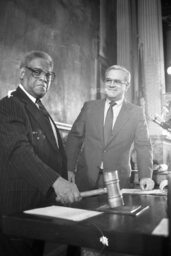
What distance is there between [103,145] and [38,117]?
101cm

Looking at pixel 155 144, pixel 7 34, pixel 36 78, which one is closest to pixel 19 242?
pixel 36 78

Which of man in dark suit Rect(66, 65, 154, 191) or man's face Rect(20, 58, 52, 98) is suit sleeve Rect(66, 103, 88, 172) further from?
man's face Rect(20, 58, 52, 98)

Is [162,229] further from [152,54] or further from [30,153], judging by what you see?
[152,54]

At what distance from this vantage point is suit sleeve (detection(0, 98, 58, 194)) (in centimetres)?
157

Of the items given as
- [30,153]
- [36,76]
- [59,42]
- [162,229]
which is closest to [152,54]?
[59,42]

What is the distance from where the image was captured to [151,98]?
6613 millimetres

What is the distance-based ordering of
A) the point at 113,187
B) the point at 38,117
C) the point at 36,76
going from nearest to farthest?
the point at 113,187, the point at 38,117, the point at 36,76

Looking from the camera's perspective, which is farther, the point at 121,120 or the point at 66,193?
the point at 121,120

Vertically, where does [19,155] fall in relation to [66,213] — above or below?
above

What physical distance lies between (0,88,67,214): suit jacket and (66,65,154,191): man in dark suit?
838mm

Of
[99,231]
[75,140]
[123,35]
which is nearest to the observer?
[99,231]

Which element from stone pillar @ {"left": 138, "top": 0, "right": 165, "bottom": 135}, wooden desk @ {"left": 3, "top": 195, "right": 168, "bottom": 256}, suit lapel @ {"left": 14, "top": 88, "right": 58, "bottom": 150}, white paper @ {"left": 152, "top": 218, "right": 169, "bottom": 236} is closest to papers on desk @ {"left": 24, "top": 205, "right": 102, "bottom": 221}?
wooden desk @ {"left": 3, "top": 195, "right": 168, "bottom": 256}

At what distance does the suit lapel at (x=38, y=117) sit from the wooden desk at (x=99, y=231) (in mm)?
872

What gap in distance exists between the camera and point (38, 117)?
78.5 inches
